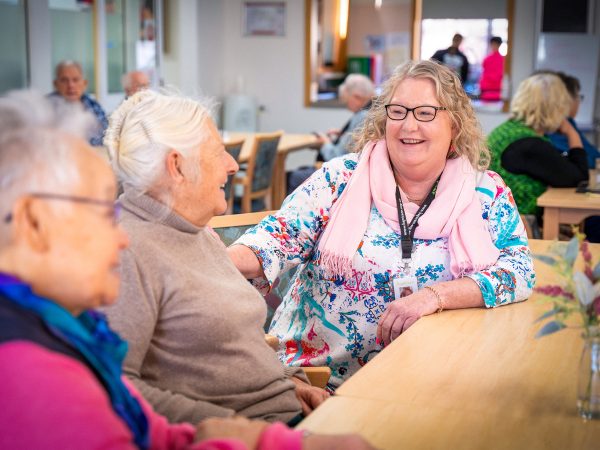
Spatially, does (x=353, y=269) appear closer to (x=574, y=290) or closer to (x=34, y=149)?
(x=574, y=290)

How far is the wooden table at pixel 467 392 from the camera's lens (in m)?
1.48

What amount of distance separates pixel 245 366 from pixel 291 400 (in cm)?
19

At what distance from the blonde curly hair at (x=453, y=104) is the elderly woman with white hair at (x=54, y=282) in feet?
5.15

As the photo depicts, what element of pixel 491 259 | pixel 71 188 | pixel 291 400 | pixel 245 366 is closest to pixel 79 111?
pixel 71 188

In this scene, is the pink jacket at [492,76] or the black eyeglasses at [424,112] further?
the pink jacket at [492,76]

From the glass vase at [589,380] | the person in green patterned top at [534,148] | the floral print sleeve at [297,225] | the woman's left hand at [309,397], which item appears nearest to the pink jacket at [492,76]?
the person in green patterned top at [534,148]

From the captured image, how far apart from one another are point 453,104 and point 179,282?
120cm

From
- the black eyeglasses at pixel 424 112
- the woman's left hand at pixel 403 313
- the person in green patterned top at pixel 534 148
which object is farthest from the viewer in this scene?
Result: the person in green patterned top at pixel 534 148

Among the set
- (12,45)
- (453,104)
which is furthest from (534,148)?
(12,45)

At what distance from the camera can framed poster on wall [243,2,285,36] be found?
10656 millimetres

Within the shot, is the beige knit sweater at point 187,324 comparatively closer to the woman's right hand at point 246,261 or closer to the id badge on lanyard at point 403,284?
the woman's right hand at point 246,261

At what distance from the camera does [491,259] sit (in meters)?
2.35

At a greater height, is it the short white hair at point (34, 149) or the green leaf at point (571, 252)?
the short white hair at point (34, 149)

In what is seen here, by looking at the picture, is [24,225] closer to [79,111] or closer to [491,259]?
[79,111]
